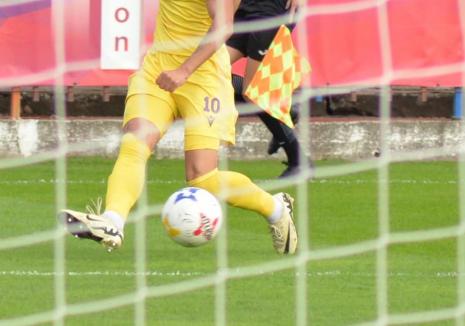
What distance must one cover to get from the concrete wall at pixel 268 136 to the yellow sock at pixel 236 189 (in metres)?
4.83

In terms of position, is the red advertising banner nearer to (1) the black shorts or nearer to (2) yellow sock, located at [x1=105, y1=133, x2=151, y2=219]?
(1) the black shorts

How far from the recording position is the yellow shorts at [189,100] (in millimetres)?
7375

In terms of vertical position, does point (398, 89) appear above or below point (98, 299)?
above

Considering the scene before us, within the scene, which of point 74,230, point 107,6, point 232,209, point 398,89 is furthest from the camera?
point 398,89

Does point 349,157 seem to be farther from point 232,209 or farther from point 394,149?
point 232,209

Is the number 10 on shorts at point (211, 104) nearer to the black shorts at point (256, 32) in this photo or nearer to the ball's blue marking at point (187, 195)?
the ball's blue marking at point (187, 195)

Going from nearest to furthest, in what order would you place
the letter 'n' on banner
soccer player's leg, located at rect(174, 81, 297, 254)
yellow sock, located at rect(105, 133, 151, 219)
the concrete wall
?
yellow sock, located at rect(105, 133, 151, 219)
soccer player's leg, located at rect(174, 81, 297, 254)
the letter 'n' on banner
the concrete wall

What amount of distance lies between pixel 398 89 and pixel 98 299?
671 centimetres

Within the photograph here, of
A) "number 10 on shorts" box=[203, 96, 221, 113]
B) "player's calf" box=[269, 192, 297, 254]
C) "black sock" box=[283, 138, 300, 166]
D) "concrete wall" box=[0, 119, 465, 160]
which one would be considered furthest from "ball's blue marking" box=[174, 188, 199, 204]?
"concrete wall" box=[0, 119, 465, 160]

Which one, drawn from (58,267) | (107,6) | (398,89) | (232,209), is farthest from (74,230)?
(398,89)

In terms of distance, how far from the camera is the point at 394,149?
1306 centimetres

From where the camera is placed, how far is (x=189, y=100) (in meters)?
7.47

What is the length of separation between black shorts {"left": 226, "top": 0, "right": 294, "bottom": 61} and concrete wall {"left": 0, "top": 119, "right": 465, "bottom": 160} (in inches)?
109

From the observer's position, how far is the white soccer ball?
7.23m
